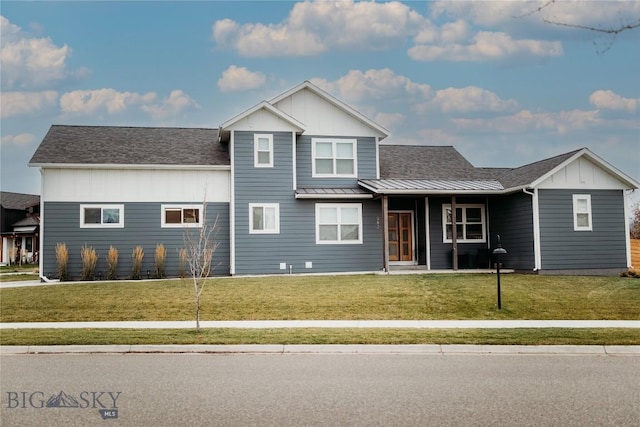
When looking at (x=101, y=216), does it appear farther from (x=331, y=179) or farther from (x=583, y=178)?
(x=583, y=178)

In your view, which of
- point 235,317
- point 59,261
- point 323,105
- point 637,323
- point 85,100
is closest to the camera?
point 637,323

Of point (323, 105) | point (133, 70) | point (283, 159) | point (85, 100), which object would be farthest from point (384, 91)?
point (85, 100)

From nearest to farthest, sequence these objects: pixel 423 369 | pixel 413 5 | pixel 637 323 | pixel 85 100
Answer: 1. pixel 423 369
2. pixel 637 323
3. pixel 413 5
4. pixel 85 100

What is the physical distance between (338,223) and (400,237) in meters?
3.23

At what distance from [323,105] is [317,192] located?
3865 millimetres

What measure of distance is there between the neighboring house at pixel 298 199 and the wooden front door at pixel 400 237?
75cm

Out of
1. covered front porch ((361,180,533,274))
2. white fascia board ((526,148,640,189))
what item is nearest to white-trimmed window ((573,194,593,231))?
white fascia board ((526,148,640,189))

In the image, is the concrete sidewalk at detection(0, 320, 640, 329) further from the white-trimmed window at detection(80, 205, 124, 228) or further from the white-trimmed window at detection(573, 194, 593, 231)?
the white-trimmed window at detection(573, 194, 593, 231)

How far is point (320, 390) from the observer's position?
7633 mm

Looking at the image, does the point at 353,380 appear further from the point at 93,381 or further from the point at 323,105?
the point at 323,105

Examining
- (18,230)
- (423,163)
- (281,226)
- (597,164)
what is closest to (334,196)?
(281,226)

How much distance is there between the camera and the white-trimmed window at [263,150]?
24422 mm

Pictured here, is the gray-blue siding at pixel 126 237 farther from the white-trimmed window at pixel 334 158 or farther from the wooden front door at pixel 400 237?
the wooden front door at pixel 400 237

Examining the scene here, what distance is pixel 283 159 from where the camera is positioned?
80.6 feet
